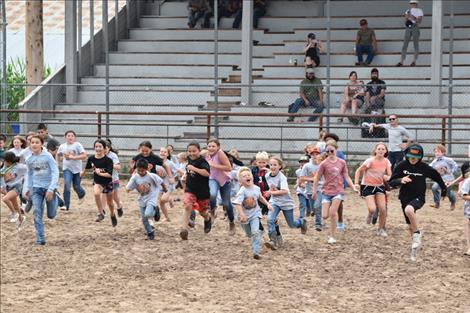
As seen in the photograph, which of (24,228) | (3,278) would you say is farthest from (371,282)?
(24,228)

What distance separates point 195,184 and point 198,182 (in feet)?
0.18

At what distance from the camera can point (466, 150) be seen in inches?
1064

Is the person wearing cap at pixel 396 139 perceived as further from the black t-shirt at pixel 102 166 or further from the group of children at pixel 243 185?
the black t-shirt at pixel 102 166

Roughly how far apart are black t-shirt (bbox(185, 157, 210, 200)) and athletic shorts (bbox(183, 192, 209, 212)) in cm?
5

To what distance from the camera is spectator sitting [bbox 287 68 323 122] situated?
28600mm

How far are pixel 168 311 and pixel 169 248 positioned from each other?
432 centimetres

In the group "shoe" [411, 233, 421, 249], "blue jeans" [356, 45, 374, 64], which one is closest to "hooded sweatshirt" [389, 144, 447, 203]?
"shoe" [411, 233, 421, 249]

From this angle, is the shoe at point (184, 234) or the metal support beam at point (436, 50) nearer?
the shoe at point (184, 234)

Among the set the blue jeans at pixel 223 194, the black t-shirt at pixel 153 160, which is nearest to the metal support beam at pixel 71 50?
the black t-shirt at pixel 153 160

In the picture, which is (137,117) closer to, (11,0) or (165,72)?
(165,72)

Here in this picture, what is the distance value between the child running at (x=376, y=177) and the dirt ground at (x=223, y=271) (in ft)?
1.91

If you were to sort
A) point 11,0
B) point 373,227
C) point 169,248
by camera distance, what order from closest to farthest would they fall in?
point 169,248 → point 373,227 → point 11,0

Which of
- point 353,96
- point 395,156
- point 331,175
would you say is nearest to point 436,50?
point 353,96

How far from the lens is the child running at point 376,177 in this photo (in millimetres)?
18906
